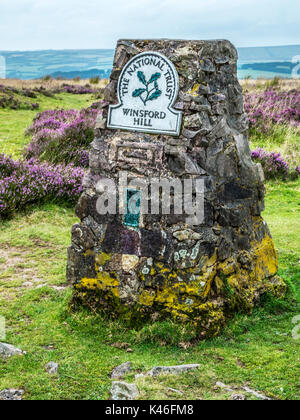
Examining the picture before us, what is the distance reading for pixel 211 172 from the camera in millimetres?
5129

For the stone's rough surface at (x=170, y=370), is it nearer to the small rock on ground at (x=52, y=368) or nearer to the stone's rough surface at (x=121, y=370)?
the stone's rough surface at (x=121, y=370)

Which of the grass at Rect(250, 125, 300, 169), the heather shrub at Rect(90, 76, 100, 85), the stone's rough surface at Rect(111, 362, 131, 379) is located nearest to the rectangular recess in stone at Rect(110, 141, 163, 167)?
the stone's rough surface at Rect(111, 362, 131, 379)

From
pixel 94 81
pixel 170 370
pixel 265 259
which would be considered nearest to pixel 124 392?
pixel 170 370

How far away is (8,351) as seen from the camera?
4719mm

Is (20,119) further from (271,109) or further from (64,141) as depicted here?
(271,109)

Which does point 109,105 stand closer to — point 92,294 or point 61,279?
point 92,294

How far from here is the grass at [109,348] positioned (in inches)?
158

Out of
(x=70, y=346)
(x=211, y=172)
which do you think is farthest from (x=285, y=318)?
(x=70, y=346)

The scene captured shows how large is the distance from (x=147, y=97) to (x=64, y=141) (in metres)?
8.06

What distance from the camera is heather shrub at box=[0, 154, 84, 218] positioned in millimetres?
9242

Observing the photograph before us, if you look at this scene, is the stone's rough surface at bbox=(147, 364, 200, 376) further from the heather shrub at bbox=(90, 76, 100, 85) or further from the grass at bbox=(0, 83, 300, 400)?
the heather shrub at bbox=(90, 76, 100, 85)

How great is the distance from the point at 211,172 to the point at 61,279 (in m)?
2.84

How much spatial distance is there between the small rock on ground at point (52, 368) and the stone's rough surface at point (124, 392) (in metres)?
0.70

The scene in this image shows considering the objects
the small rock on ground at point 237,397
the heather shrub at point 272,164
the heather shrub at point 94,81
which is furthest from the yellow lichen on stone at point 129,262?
the heather shrub at point 94,81
